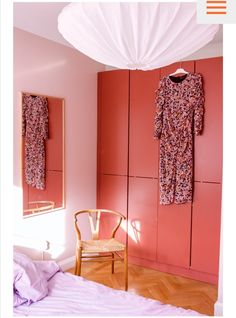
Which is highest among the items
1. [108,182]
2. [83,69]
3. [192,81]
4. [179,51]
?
[83,69]

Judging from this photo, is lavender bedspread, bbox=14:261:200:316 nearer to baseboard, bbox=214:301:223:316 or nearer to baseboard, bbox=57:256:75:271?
baseboard, bbox=214:301:223:316

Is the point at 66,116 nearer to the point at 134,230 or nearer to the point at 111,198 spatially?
the point at 111,198

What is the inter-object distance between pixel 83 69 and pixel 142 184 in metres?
1.62

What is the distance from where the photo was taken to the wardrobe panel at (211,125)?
11.2 ft

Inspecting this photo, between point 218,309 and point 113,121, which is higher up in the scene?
point 113,121

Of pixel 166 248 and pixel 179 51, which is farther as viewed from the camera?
pixel 166 248

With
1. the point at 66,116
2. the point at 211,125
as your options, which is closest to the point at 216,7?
the point at 211,125

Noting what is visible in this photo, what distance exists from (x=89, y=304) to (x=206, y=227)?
1.75m

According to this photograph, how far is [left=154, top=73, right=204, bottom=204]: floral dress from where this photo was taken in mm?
3514

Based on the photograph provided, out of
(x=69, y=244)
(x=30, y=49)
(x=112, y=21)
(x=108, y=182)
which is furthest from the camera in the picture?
(x=108, y=182)

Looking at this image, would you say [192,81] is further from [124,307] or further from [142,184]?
[124,307]

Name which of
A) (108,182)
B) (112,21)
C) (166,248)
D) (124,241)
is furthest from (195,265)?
(112,21)

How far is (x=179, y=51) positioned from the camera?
1.45 m

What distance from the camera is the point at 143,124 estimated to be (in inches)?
155
